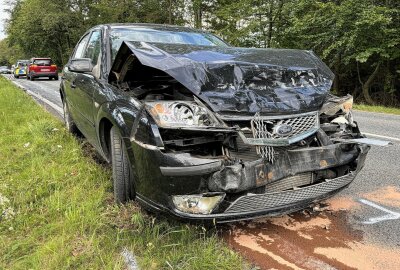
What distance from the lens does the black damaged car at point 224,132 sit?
7.95 ft

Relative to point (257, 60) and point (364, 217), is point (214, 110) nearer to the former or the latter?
point (257, 60)

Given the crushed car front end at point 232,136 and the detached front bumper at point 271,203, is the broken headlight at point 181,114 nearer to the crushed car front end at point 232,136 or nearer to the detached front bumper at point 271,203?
the crushed car front end at point 232,136

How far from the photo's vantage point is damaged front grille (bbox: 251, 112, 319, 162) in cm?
251

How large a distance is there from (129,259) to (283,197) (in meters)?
1.13

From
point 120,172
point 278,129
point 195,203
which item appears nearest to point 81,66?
point 120,172

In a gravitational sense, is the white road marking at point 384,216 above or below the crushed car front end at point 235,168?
below

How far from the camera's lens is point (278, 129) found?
2.58 m

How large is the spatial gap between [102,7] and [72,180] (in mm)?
30982

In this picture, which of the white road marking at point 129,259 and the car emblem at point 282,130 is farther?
the car emblem at point 282,130

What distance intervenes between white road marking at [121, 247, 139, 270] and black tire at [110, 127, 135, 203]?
2.05 feet

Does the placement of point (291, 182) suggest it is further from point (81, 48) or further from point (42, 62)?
point (42, 62)

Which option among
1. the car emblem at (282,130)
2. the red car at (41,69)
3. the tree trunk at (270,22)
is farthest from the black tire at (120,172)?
the red car at (41,69)

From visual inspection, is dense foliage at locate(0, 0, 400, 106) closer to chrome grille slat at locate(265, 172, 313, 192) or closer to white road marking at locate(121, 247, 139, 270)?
chrome grille slat at locate(265, 172, 313, 192)

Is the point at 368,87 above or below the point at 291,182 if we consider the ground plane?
below
